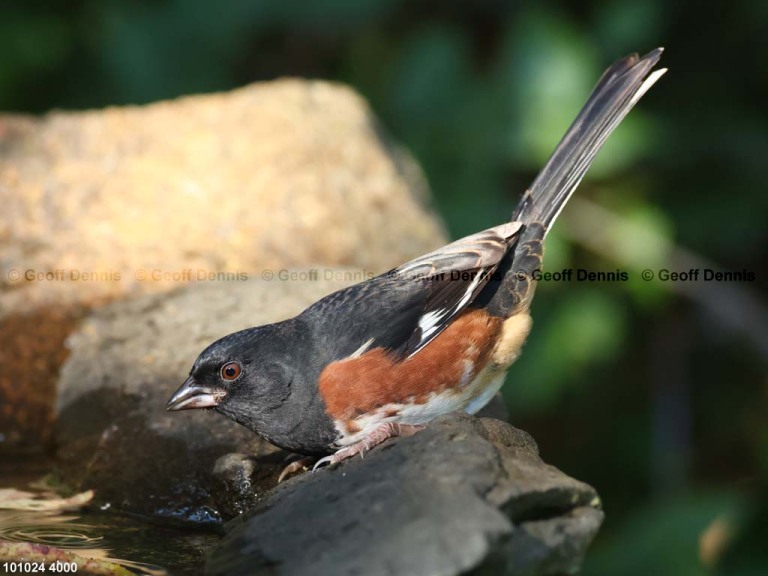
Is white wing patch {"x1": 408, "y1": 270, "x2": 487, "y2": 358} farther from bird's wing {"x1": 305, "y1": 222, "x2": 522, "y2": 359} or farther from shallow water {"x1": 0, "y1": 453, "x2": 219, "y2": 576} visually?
shallow water {"x1": 0, "y1": 453, "x2": 219, "y2": 576}

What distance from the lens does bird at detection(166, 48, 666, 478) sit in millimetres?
2637

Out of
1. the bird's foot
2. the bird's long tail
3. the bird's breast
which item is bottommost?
the bird's foot

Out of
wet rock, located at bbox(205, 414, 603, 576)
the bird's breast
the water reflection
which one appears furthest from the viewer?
the bird's breast

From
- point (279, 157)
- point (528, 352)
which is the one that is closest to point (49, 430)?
point (279, 157)

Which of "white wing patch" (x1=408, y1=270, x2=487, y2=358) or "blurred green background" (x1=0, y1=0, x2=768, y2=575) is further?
"blurred green background" (x1=0, y1=0, x2=768, y2=575)

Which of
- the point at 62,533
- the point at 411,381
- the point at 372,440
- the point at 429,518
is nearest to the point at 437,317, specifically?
the point at 411,381

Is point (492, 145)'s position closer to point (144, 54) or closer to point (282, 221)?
point (282, 221)

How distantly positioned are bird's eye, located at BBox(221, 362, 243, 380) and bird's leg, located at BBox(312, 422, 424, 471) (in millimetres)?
343

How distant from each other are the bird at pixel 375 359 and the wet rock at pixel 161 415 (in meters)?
0.22

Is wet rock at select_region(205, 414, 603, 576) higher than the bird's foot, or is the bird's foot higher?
the bird's foot

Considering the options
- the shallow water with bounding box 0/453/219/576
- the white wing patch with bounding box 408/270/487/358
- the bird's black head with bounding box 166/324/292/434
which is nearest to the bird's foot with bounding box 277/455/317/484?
the bird's black head with bounding box 166/324/292/434

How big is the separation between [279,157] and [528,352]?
145 centimetres

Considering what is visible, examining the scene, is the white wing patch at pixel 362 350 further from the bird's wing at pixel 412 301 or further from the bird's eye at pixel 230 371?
the bird's eye at pixel 230 371

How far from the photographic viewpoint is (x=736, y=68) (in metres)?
5.30
